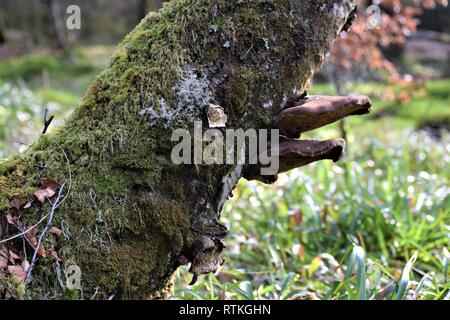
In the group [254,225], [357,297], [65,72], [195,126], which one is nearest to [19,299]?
[195,126]

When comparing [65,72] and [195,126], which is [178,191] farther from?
[65,72]

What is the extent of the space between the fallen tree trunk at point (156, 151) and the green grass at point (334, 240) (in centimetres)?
82

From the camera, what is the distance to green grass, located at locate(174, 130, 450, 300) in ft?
7.98

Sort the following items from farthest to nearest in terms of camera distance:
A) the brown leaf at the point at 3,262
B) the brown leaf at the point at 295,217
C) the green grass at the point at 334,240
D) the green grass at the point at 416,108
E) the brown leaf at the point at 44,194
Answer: the green grass at the point at 416,108 → the brown leaf at the point at 295,217 → the green grass at the point at 334,240 → the brown leaf at the point at 44,194 → the brown leaf at the point at 3,262

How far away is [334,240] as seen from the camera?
3.30m

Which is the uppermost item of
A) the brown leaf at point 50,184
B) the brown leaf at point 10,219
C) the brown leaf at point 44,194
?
the brown leaf at point 50,184

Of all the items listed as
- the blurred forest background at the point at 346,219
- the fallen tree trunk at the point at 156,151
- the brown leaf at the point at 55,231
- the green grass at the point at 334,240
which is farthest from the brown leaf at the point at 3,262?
the green grass at the point at 334,240

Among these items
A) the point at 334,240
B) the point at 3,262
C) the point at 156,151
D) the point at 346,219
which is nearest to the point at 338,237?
the point at 334,240

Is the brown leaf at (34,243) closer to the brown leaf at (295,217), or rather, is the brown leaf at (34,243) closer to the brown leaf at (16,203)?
the brown leaf at (16,203)

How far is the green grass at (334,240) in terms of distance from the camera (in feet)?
7.98

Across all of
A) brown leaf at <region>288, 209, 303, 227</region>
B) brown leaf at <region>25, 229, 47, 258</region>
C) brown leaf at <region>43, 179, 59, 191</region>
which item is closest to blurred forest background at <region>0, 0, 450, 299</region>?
brown leaf at <region>288, 209, 303, 227</region>

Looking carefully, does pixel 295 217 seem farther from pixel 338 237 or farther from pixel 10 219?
pixel 10 219
